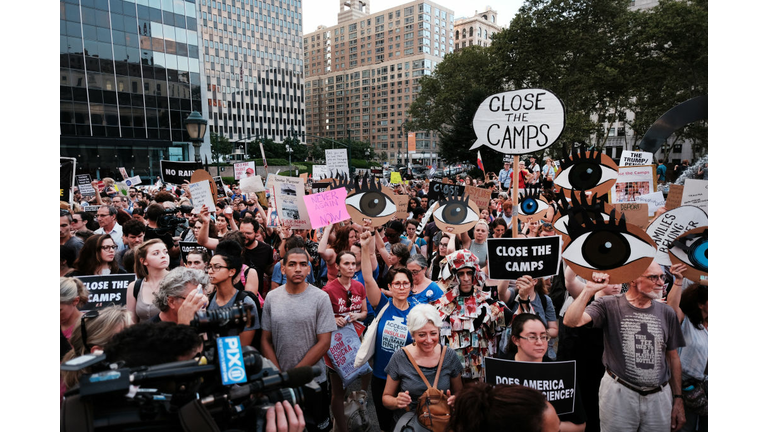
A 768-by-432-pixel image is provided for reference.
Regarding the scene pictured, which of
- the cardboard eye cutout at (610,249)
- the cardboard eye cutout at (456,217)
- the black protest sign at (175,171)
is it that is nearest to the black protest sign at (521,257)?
the cardboard eye cutout at (610,249)

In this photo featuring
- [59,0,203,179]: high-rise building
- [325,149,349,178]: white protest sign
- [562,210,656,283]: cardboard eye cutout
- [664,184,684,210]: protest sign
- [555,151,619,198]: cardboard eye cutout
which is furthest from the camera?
[59,0,203,179]: high-rise building

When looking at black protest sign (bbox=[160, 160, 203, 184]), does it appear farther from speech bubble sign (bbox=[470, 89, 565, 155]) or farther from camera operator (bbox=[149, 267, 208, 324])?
camera operator (bbox=[149, 267, 208, 324])

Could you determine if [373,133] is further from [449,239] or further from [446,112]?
[449,239]

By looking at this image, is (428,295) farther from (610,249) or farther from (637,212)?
(637,212)

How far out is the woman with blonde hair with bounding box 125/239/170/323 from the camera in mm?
3930

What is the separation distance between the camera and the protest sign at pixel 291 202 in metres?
6.79

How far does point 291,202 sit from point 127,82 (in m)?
41.2

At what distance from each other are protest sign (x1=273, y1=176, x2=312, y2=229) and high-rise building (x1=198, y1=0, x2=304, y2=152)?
11437 cm

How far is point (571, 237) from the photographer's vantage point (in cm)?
359

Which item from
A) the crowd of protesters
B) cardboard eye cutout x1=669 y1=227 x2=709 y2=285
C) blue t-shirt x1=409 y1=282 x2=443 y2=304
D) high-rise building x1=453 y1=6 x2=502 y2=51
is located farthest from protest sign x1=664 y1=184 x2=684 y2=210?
high-rise building x1=453 y1=6 x2=502 y2=51

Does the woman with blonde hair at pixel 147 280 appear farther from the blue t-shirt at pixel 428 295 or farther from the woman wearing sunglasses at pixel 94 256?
the blue t-shirt at pixel 428 295

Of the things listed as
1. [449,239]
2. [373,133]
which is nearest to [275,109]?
[373,133]

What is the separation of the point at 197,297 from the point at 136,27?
46.1m

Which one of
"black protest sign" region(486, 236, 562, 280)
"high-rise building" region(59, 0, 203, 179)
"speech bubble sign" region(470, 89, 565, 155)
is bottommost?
"black protest sign" region(486, 236, 562, 280)
